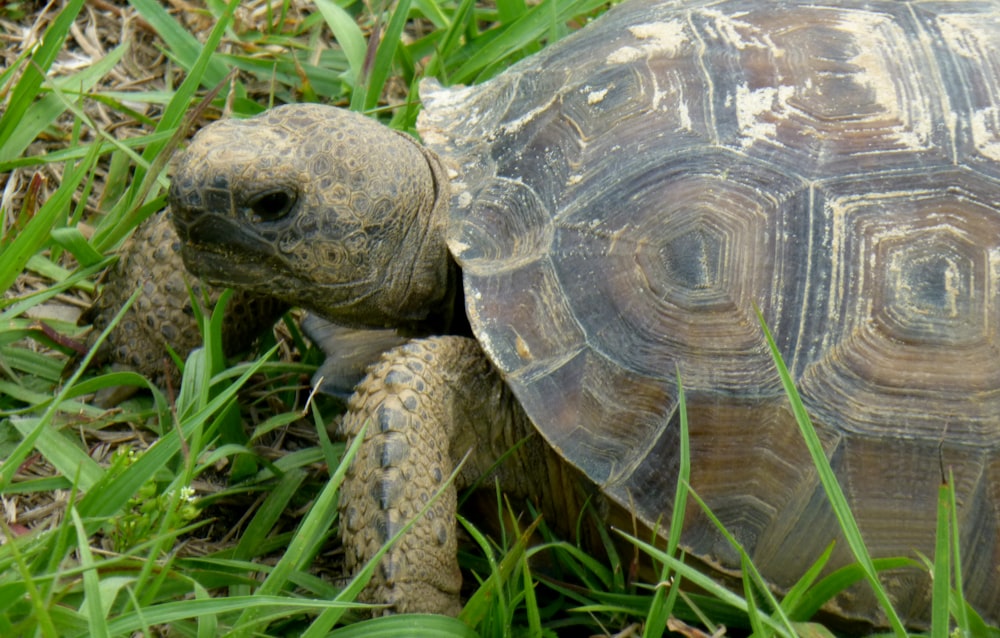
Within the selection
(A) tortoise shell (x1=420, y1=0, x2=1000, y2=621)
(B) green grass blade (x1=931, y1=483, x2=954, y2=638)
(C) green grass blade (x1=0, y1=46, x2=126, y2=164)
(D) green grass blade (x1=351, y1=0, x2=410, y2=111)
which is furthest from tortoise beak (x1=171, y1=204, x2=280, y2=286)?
(B) green grass blade (x1=931, y1=483, x2=954, y2=638)

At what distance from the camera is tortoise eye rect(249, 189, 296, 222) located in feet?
8.72

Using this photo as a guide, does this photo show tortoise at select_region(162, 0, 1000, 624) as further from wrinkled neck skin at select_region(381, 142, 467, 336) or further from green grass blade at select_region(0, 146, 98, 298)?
green grass blade at select_region(0, 146, 98, 298)

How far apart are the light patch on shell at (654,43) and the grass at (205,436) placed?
880mm

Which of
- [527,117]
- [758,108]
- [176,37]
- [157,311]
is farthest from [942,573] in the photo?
[176,37]

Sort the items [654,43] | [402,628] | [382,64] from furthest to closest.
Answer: [382,64] < [654,43] < [402,628]

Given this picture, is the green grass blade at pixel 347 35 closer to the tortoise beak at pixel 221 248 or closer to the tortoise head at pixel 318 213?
the tortoise head at pixel 318 213

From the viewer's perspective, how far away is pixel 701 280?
8.14 ft

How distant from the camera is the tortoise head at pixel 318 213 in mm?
2639

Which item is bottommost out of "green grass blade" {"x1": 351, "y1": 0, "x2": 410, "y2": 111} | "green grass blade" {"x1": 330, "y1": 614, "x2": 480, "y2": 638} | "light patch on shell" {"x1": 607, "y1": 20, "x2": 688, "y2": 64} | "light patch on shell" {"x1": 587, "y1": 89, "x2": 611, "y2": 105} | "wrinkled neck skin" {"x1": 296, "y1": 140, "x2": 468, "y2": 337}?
"green grass blade" {"x1": 330, "y1": 614, "x2": 480, "y2": 638}

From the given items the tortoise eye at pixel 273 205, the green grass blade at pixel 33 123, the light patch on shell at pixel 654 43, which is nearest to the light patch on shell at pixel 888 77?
the light patch on shell at pixel 654 43

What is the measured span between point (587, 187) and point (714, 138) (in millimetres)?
316

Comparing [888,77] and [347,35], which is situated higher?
[888,77]

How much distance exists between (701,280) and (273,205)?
103 cm

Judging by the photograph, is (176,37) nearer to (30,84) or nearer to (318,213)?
(30,84)
